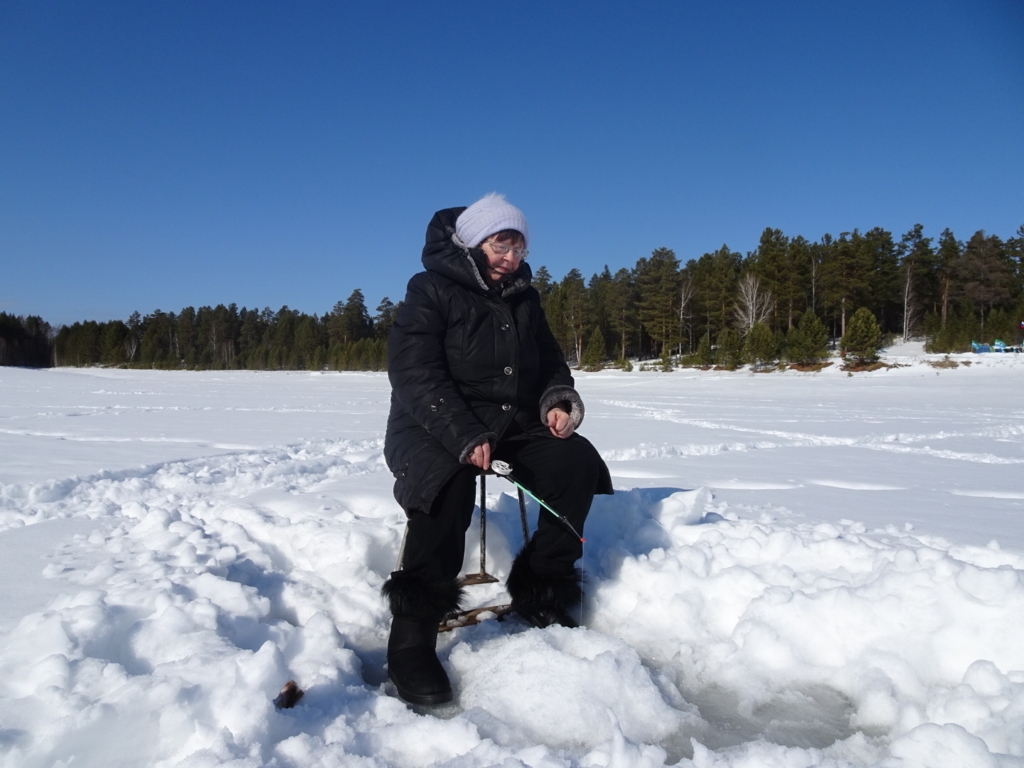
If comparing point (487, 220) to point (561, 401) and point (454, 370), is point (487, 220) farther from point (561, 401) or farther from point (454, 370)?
point (561, 401)

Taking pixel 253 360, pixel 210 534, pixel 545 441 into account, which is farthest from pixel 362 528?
pixel 253 360

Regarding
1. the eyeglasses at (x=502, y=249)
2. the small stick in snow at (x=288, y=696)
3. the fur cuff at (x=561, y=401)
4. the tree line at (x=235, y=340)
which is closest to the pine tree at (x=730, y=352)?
the tree line at (x=235, y=340)

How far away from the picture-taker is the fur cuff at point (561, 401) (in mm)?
2590

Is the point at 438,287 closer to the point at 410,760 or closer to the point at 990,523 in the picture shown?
the point at 410,760

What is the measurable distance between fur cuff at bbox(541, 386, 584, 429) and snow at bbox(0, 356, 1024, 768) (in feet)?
2.06

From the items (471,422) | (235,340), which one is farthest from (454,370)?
(235,340)

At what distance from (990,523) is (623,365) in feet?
115

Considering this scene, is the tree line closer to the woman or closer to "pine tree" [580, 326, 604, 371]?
"pine tree" [580, 326, 604, 371]

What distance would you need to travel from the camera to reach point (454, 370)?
97.2 inches

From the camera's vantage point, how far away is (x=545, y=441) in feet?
8.28

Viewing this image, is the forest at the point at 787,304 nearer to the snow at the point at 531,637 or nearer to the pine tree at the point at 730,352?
the pine tree at the point at 730,352

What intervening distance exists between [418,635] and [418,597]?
0.38 ft

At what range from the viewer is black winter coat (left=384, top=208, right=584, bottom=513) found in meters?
2.21

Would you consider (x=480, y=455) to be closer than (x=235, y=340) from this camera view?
Yes
